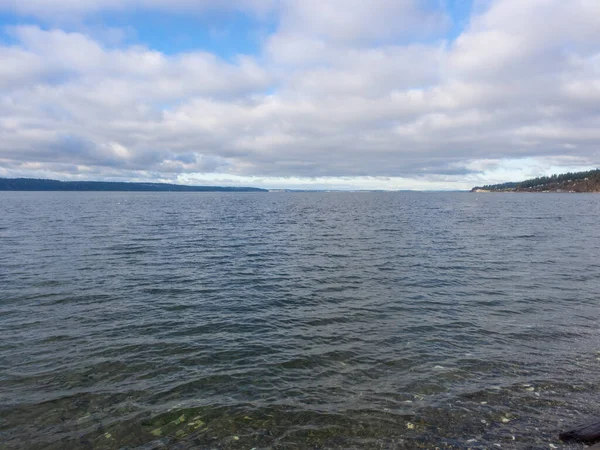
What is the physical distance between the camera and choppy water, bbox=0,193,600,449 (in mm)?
11148

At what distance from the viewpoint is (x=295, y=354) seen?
15789 mm

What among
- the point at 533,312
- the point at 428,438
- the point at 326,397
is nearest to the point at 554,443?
the point at 428,438

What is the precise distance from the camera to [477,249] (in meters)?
41.5

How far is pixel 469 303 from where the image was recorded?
22438 millimetres

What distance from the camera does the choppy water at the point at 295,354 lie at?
36.6 ft

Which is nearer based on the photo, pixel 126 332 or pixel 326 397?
pixel 326 397

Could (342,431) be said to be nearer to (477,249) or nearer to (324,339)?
(324,339)

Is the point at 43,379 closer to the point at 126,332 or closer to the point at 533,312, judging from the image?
the point at 126,332

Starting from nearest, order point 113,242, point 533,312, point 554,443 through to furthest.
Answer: point 554,443, point 533,312, point 113,242

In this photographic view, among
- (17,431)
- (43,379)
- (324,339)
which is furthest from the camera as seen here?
(324,339)

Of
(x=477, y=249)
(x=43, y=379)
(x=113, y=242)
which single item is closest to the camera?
(x=43, y=379)

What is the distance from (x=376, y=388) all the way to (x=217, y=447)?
5.73m

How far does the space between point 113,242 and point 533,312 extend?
142 ft

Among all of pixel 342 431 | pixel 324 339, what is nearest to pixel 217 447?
pixel 342 431
